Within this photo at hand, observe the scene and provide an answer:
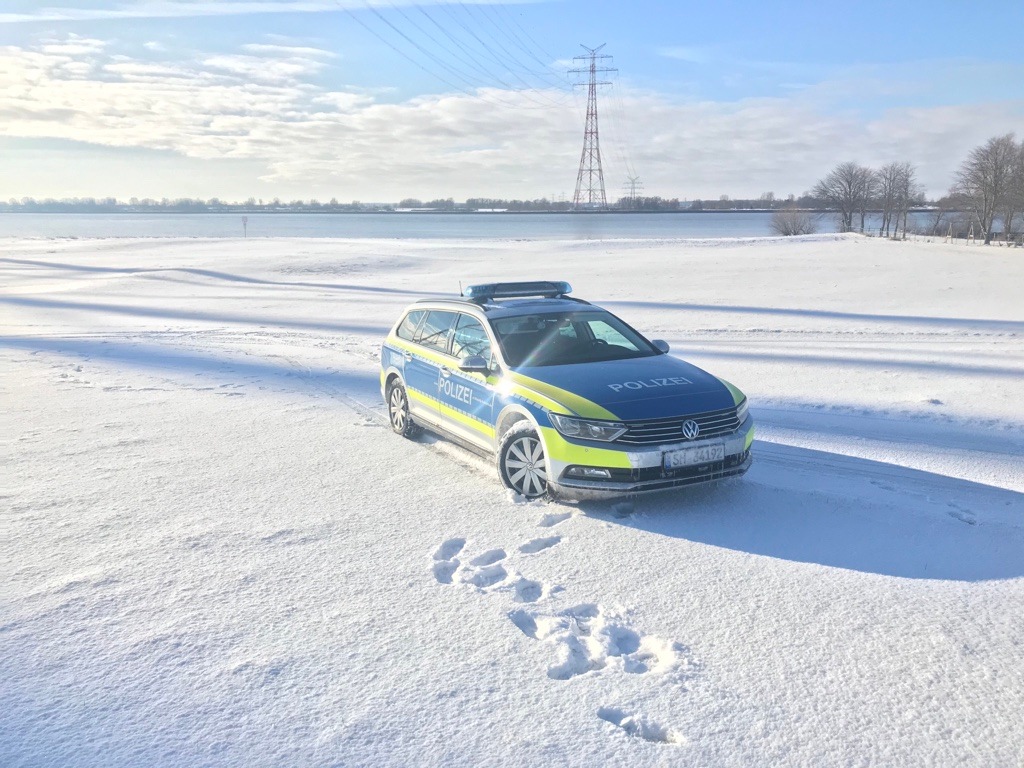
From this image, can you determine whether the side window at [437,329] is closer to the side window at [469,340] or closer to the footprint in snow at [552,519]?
the side window at [469,340]

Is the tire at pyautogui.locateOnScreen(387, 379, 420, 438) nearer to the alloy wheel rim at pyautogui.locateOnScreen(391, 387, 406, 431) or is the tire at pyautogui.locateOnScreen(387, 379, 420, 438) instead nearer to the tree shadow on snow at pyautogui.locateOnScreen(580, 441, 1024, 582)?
the alloy wheel rim at pyautogui.locateOnScreen(391, 387, 406, 431)

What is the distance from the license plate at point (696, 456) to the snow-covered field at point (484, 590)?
378 millimetres

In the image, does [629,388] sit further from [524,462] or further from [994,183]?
[994,183]

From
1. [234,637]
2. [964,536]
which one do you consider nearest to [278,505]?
[234,637]

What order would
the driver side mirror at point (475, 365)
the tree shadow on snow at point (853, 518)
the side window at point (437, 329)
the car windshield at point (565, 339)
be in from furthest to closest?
the side window at point (437, 329)
the car windshield at point (565, 339)
the driver side mirror at point (475, 365)
the tree shadow on snow at point (853, 518)

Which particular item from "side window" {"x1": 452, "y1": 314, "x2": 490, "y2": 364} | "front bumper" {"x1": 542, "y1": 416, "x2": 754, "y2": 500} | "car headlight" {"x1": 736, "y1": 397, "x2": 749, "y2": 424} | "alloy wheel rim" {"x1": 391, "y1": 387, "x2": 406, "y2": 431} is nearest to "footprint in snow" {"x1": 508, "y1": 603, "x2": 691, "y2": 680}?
"front bumper" {"x1": 542, "y1": 416, "x2": 754, "y2": 500}

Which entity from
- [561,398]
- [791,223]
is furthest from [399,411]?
[791,223]

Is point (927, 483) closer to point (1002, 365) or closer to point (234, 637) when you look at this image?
point (234, 637)

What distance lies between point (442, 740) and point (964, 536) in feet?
12.6

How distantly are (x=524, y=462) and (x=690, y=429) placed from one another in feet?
4.17

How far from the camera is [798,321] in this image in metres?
16.9

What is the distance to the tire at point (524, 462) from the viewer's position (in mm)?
6043

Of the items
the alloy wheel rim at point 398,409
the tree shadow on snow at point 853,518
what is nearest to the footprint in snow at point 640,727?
the tree shadow on snow at point 853,518

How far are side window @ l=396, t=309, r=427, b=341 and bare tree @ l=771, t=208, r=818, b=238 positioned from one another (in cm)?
10409
